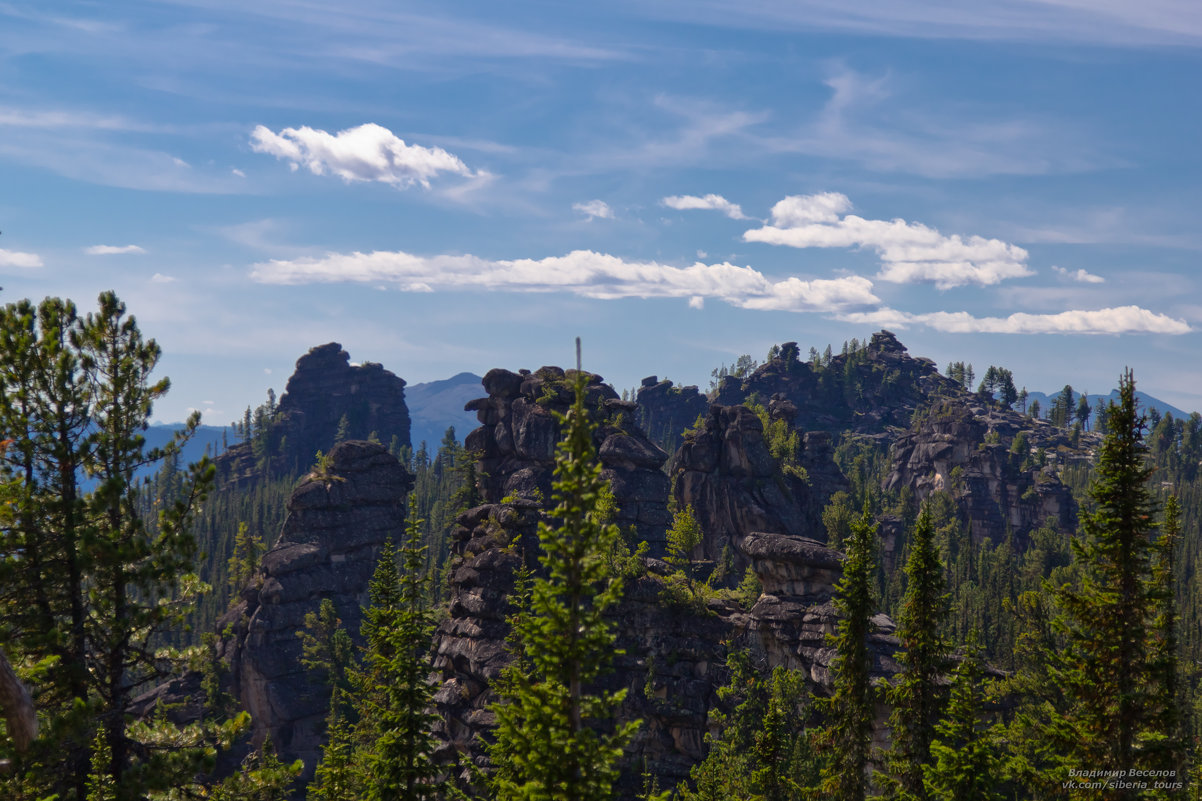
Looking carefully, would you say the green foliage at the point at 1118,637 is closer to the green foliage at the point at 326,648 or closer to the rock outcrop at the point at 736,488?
the green foliage at the point at 326,648

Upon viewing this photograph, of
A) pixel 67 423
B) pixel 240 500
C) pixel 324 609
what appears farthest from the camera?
pixel 240 500

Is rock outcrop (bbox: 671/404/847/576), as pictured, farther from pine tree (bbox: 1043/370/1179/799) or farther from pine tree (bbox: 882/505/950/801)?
pine tree (bbox: 1043/370/1179/799)

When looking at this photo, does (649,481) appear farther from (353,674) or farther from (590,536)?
(590,536)

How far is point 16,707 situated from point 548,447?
322 ft

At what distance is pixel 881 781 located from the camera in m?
31.5

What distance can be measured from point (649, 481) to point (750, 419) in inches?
897

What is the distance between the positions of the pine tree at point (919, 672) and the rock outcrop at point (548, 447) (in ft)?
223

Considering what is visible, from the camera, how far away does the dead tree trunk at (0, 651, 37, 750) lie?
527 inches

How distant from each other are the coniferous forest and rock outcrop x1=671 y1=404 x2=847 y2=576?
0.46 metres

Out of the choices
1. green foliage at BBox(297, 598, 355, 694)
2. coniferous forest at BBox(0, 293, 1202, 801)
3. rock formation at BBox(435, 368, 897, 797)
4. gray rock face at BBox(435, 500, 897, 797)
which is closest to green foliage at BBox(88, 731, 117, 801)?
coniferous forest at BBox(0, 293, 1202, 801)

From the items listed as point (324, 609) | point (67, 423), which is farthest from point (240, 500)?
point (67, 423)

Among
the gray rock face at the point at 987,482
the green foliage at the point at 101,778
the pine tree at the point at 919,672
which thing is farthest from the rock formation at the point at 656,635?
the gray rock face at the point at 987,482

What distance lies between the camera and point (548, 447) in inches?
4400

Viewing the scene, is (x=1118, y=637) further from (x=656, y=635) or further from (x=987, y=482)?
(x=987, y=482)
